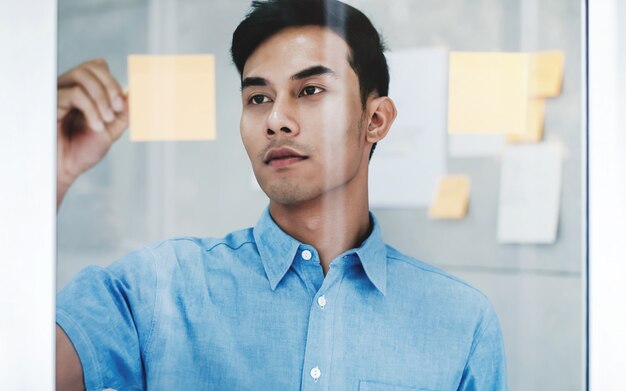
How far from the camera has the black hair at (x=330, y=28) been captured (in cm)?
111

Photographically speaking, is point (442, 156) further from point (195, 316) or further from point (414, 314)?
point (195, 316)

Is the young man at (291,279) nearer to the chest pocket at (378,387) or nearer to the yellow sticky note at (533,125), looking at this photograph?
the chest pocket at (378,387)

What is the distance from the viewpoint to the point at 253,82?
44.3 inches

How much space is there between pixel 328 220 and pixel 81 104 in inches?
18.9

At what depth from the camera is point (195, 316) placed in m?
1.12

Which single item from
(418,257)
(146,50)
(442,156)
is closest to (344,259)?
(418,257)

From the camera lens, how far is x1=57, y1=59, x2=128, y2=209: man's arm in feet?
3.76

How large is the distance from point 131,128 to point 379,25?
0.46m

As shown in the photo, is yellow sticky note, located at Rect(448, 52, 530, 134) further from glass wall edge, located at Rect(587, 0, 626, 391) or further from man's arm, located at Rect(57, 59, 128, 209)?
man's arm, located at Rect(57, 59, 128, 209)

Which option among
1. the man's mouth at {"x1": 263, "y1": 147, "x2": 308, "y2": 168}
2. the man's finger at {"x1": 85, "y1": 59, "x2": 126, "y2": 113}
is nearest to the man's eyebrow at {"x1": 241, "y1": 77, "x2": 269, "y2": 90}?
the man's mouth at {"x1": 263, "y1": 147, "x2": 308, "y2": 168}

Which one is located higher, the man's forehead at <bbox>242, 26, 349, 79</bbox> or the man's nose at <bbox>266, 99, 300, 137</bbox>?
the man's forehead at <bbox>242, 26, 349, 79</bbox>

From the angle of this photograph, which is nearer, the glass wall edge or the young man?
the young man

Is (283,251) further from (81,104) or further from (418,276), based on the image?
(81,104)
